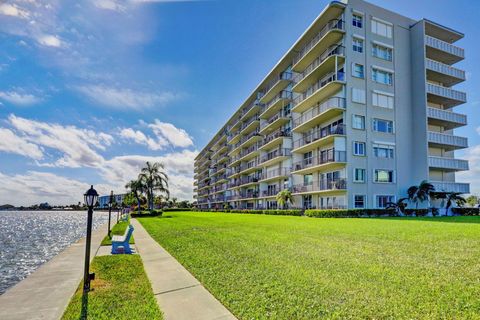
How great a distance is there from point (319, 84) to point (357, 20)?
7.71 meters

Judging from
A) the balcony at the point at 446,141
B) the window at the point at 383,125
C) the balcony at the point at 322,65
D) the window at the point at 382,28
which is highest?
the window at the point at 382,28

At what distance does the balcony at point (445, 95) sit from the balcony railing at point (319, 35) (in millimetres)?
12720

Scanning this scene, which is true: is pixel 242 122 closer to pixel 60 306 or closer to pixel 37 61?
pixel 37 61

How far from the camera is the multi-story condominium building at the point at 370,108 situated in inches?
1280

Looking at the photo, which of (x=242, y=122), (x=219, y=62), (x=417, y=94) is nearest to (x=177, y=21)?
(x=219, y=62)

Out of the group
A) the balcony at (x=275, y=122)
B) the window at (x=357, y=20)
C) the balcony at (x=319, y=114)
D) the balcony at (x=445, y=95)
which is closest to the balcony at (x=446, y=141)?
the balcony at (x=445, y=95)

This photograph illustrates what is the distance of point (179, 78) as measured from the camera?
73.9 feet

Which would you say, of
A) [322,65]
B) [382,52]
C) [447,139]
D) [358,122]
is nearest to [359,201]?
[358,122]

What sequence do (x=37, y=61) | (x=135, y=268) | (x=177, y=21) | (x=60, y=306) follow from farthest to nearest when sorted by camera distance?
(x=177, y=21)
(x=37, y=61)
(x=135, y=268)
(x=60, y=306)

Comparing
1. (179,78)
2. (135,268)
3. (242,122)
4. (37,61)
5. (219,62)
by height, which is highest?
(242,122)

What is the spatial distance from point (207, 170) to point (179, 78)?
80622 millimetres

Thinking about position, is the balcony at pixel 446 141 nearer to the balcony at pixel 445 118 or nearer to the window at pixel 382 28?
the balcony at pixel 445 118

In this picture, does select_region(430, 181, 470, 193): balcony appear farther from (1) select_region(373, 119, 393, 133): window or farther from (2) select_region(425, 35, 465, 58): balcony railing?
(2) select_region(425, 35, 465, 58): balcony railing

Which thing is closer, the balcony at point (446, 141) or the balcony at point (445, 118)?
the balcony at point (446, 141)
